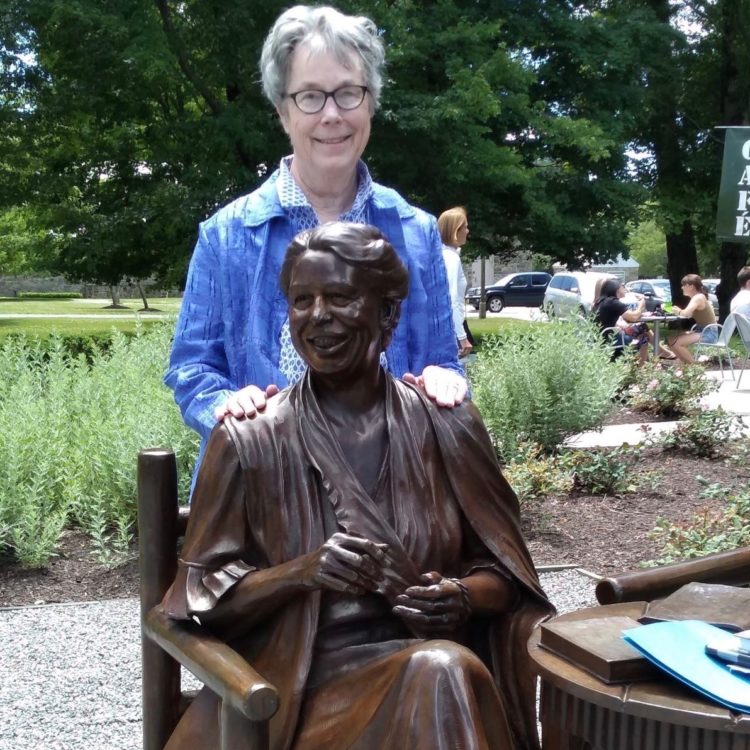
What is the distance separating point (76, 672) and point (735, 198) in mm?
6001

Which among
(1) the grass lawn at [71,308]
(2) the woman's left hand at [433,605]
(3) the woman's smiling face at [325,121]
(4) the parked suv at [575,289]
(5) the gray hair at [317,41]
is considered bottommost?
(1) the grass lawn at [71,308]

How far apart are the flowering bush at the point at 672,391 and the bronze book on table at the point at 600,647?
28.0 feet

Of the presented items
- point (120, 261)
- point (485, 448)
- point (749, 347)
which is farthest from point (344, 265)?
point (120, 261)

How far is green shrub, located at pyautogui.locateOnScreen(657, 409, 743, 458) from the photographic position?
8.69m

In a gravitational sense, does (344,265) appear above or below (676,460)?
above

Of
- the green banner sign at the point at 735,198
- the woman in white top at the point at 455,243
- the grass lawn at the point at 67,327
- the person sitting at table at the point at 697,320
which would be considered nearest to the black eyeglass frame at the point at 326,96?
the woman in white top at the point at 455,243

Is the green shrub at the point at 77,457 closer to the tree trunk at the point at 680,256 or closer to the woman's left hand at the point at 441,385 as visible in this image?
the woman's left hand at the point at 441,385

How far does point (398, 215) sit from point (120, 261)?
14.1 meters

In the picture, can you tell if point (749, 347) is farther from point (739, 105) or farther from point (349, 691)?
point (739, 105)

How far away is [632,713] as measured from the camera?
1904 mm

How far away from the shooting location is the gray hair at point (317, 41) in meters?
2.32

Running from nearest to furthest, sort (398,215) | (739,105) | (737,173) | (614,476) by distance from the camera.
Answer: (398,215), (614,476), (737,173), (739,105)

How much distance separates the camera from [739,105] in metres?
25.1

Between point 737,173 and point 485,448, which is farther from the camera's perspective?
point 737,173
